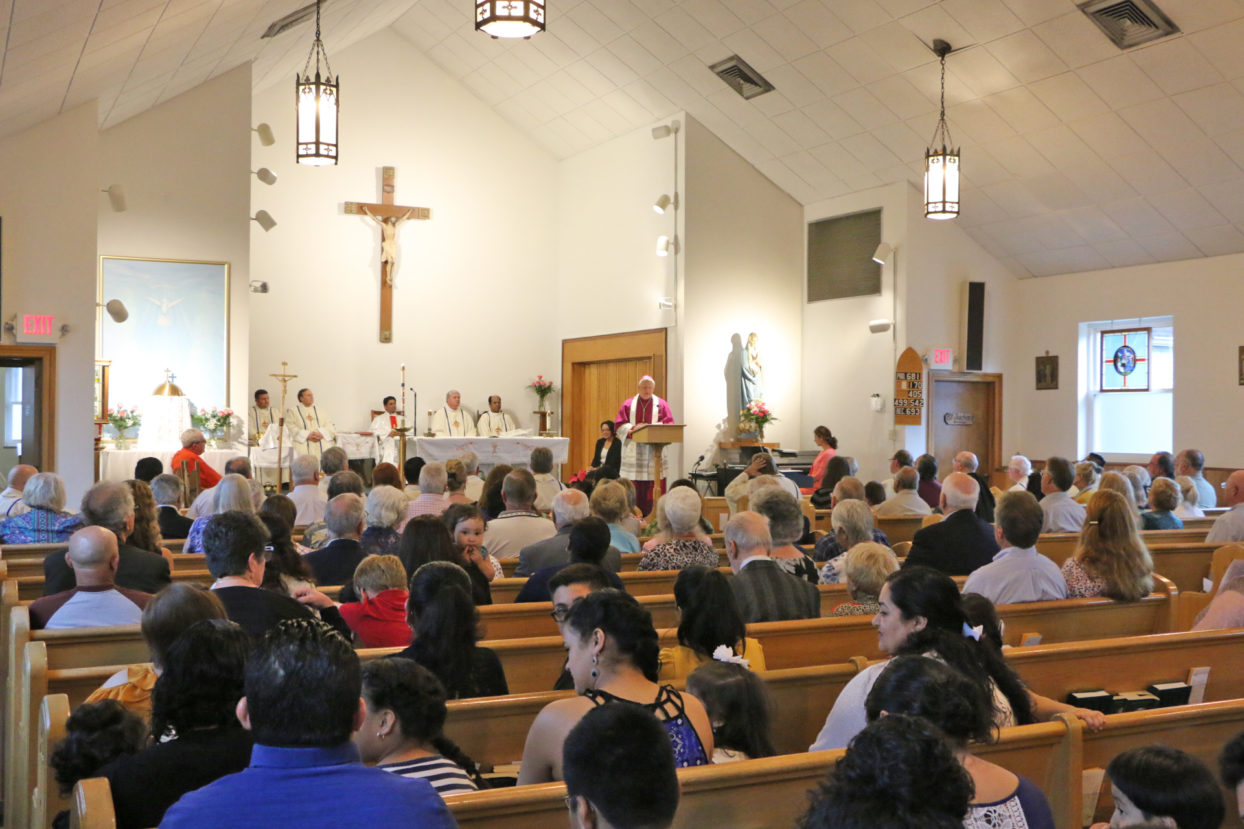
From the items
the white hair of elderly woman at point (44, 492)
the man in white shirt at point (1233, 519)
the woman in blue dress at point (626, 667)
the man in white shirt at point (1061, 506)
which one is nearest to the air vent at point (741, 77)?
the man in white shirt at point (1061, 506)

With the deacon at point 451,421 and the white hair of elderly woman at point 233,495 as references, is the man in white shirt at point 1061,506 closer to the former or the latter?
the white hair of elderly woman at point 233,495

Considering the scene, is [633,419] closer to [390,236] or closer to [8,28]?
[390,236]

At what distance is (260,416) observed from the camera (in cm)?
1348

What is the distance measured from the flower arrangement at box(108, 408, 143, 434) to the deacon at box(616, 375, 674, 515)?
15.8 feet

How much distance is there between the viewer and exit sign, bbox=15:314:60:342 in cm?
991

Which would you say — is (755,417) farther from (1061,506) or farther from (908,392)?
(1061,506)

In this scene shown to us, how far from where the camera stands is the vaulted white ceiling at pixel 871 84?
900 cm

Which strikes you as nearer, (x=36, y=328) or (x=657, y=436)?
(x=36, y=328)

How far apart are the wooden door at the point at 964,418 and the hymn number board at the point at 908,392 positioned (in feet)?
0.94

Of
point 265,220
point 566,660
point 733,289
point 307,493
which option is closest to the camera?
point 566,660

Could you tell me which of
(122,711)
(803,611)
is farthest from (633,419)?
(122,711)

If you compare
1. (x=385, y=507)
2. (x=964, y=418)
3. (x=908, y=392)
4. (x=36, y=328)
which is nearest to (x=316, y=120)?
(x=36, y=328)

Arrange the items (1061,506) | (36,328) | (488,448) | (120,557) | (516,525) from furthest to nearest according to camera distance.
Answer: (488,448) < (36,328) < (1061,506) < (516,525) < (120,557)

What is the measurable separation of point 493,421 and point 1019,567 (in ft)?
36.6
